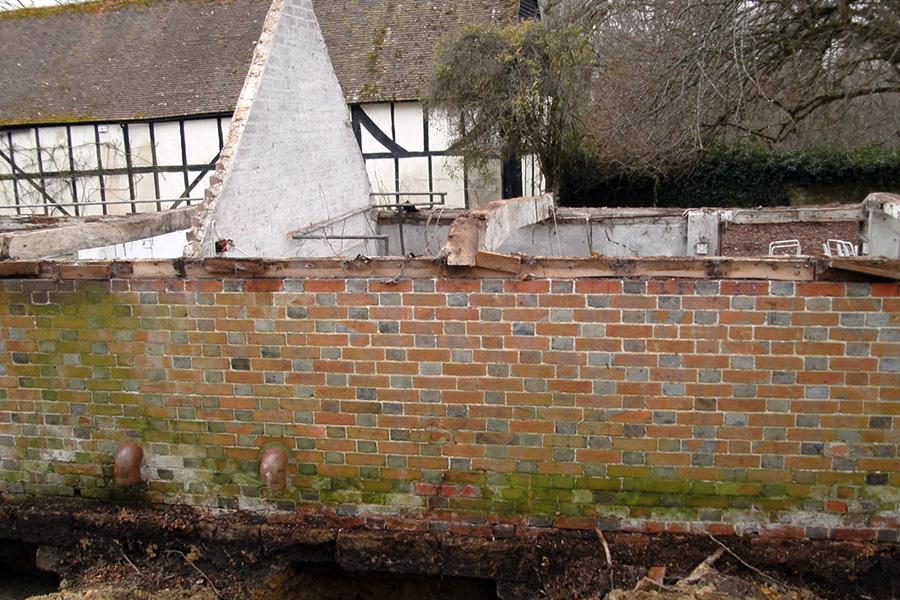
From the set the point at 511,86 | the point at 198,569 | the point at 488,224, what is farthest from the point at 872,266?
the point at 511,86

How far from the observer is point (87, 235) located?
211 inches

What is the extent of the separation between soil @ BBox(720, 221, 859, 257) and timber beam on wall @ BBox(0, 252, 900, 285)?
→ 3714 millimetres

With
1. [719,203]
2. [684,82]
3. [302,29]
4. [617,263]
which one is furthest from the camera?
[719,203]

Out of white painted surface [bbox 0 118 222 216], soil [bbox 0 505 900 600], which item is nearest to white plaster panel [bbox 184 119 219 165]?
white painted surface [bbox 0 118 222 216]

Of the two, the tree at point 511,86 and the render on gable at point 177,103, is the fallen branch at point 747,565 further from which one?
the render on gable at point 177,103

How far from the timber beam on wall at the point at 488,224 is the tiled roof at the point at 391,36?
9.77 meters

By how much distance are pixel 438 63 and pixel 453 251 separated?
38.3 ft

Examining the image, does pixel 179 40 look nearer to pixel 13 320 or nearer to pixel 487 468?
pixel 13 320

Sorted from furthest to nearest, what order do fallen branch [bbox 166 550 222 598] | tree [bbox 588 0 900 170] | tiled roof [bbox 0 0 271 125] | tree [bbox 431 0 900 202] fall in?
tiled roof [bbox 0 0 271 125], tree [bbox 431 0 900 202], tree [bbox 588 0 900 170], fallen branch [bbox 166 550 222 598]

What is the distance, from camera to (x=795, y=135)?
16.5 metres

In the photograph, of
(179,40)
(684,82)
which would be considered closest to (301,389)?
(684,82)

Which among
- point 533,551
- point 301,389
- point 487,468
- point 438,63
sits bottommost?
point 533,551

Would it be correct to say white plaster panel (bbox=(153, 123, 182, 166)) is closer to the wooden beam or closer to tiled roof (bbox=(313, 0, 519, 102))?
tiled roof (bbox=(313, 0, 519, 102))

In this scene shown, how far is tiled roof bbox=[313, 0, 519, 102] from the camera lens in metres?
16.2
